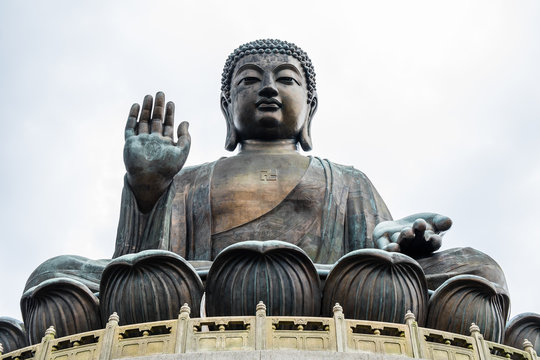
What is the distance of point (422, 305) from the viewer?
9.28 metres

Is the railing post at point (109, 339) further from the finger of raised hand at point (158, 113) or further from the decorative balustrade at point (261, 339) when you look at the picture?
the finger of raised hand at point (158, 113)

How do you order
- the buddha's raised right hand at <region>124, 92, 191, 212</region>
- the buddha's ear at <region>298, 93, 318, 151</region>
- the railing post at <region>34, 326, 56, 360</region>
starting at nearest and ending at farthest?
the railing post at <region>34, 326, 56, 360</region>
the buddha's raised right hand at <region>124, 92, 191, 212</region>
the buddha's ear at <region>298, 93, 318, 151</region>

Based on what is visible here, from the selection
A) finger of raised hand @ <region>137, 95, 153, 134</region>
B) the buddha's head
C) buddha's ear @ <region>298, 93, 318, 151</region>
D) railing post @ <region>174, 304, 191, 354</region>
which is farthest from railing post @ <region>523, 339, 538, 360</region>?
buddha's ear @ <region>298, 93, 318, 151</region>

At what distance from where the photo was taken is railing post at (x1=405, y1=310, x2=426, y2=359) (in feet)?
26.9

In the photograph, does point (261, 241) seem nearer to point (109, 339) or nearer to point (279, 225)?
point (279, 225)

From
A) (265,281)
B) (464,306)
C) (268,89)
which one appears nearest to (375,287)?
(464,306)

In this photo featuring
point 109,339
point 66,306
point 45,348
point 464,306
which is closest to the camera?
point 109,339

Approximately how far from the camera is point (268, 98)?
12.6m

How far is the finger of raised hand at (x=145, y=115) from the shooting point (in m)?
11.1

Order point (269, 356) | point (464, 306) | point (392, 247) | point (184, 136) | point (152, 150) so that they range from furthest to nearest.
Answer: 1. point (184, 136)
2. point (152, 150)
3. point (392, 247)
4. point (464, 306)
5. point (269, 356)

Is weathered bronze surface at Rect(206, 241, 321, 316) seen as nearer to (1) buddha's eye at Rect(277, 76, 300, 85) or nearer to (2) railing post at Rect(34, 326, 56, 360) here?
(2) railing post at Rect(34, 326, 56, 360)

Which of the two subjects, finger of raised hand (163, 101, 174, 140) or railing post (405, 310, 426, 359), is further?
finger of raised hand (163, 101, 174, 140)

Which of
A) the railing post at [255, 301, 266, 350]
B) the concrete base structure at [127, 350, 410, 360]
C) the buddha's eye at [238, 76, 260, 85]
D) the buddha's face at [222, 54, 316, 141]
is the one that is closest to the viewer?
the concrete base structure at [127, 350, 410, 360]

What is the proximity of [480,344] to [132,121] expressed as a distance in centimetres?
443
